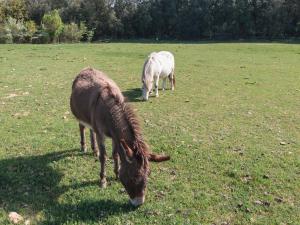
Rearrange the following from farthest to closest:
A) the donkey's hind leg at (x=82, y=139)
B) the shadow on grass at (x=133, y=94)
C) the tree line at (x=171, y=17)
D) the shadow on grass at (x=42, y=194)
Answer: the tree line at (x=171, y=17), the shadow on grass at (x=133, y=94), the donkey's hind leg at (x=82, y=139), the shadow on grass at (x=42, y=194)

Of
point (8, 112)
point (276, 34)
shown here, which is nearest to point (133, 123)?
point (8, 112)

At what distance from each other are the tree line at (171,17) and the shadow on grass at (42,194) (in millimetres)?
47661

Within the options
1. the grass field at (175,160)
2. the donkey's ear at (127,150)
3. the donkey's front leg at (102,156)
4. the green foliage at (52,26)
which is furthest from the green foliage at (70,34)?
the donkey's ear at (127,150)

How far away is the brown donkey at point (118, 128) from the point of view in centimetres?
532

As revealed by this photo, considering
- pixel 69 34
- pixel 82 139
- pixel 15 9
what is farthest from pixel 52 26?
pixel 82 139

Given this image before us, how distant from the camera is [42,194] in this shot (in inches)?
243

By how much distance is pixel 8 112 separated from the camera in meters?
11.1

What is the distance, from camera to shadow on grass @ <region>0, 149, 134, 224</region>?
561 centimetres

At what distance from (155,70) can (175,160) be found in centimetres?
659

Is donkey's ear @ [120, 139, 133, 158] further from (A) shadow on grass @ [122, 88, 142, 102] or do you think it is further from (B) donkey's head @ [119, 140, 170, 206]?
(A) shadow on grass @ [122, 88, 142, 102]

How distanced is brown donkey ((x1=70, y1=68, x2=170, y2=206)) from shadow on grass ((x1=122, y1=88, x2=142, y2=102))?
18.4ft

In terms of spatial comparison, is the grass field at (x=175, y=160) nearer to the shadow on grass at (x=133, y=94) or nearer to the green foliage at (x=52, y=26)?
the shadow on grass at (x=133, y=94)

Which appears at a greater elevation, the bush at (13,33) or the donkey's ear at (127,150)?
the bush at (13,33)

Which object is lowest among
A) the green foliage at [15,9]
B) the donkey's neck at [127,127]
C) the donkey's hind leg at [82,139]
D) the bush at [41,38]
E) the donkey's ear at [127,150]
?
the donkey's hind leg at [82,139]
